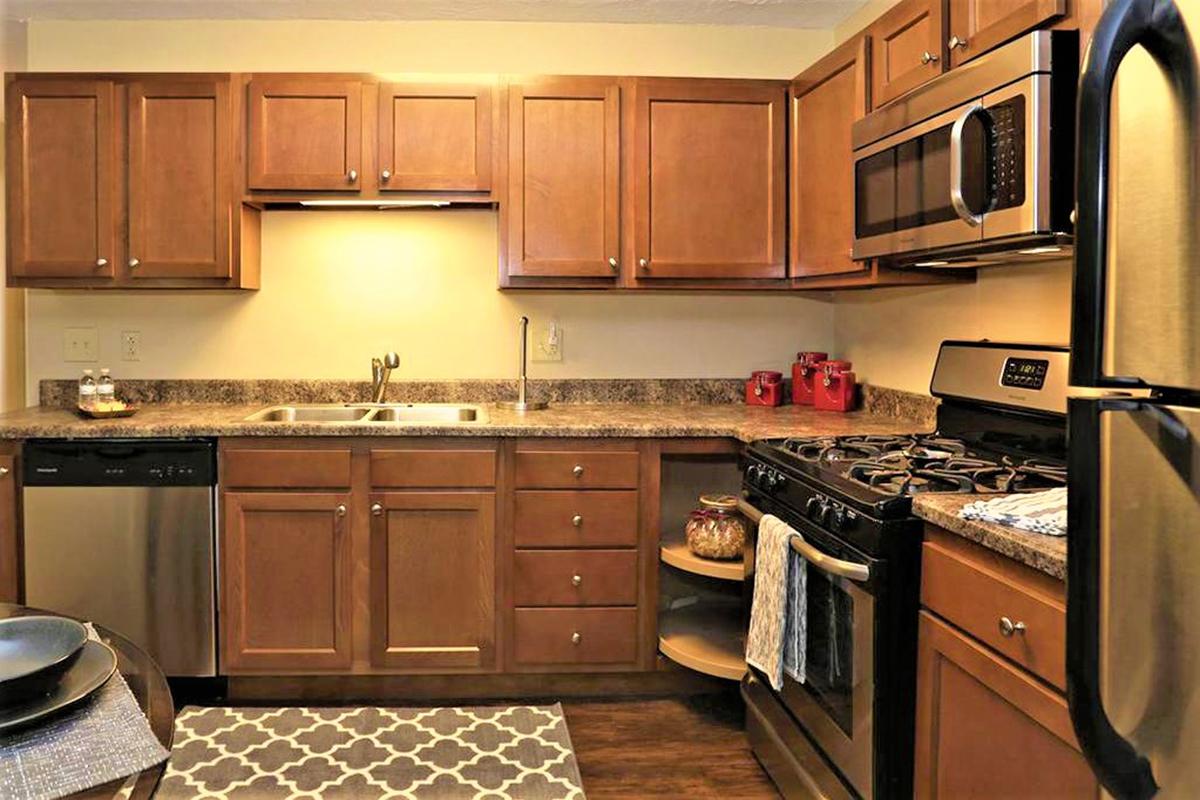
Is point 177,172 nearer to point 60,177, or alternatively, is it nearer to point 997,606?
point 60,177

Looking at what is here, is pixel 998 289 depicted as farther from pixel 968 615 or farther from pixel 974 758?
pixel 974 758

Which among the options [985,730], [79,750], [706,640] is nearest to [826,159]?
[706,640]

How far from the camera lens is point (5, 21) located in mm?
3336

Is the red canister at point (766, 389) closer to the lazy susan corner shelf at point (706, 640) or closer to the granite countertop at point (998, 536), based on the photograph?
the lazy susan corner shelf at point (706, 640)

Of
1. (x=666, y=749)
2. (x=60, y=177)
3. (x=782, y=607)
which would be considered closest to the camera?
(x=782, y=607)

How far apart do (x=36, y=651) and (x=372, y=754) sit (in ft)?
5.30

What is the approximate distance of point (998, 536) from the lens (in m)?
1.56

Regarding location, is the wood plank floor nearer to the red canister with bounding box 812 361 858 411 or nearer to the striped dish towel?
the red canister with bounding box 812 361 858 411

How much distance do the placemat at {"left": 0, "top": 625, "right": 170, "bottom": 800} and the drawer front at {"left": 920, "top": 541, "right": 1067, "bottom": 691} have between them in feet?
3.75

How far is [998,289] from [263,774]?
7.61 ft

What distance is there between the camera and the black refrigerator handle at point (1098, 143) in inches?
31.6

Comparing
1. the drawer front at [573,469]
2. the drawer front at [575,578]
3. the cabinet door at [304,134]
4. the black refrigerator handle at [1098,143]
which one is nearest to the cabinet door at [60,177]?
the cabinet door at [304,134]

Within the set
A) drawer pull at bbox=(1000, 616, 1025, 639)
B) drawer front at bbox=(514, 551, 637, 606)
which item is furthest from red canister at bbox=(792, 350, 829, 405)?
drawer pull at bbox=(1000, 616, 1025, 639)

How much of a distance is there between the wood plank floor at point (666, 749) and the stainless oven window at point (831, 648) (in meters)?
0.53
